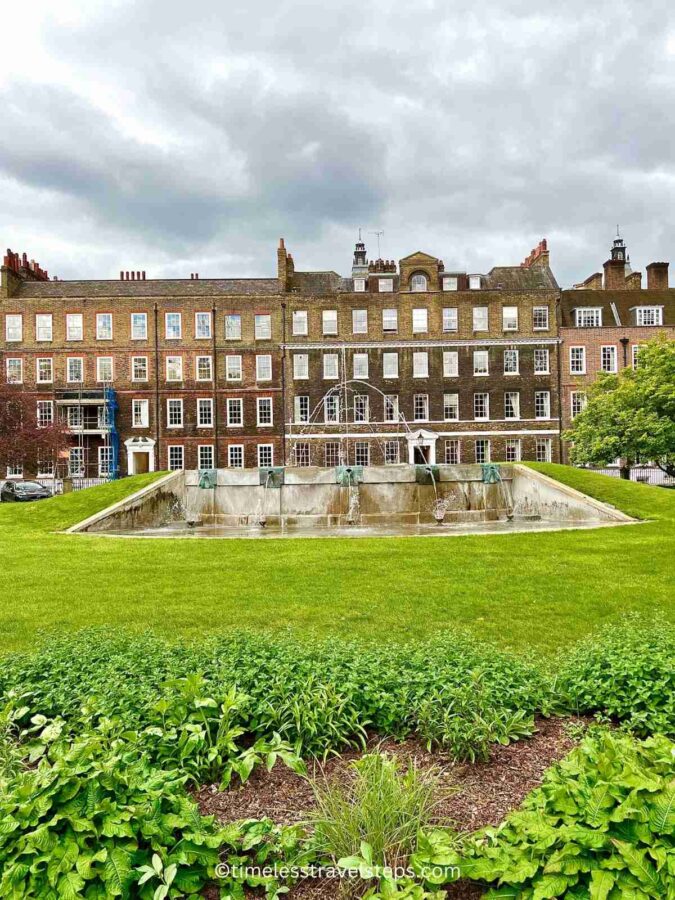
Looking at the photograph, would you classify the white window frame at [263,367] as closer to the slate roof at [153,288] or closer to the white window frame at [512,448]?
the slate roof at [153,288]

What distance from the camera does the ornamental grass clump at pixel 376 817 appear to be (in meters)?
3.11

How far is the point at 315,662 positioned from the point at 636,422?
31998mm

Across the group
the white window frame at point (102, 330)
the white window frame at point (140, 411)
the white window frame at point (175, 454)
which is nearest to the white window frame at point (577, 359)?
the white window frame at point (175, 454)

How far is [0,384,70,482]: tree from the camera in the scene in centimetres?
3978

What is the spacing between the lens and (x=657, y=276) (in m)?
51.5

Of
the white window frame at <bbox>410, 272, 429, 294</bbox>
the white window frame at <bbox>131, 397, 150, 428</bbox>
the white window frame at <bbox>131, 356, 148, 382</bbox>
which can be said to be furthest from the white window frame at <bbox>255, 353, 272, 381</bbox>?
the white window frame at <bbox>410, 272, 429, 294</bbox>

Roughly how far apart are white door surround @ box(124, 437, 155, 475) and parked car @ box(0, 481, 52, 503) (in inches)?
315

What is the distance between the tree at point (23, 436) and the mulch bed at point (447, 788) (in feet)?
132

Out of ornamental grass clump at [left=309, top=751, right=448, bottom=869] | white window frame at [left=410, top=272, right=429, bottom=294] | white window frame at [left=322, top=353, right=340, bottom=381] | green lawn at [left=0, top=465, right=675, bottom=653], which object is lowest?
green lawn at [left=0, top=465, right=675, bottom=653]

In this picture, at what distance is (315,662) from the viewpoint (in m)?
5.33

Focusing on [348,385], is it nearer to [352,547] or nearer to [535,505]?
[535,505]

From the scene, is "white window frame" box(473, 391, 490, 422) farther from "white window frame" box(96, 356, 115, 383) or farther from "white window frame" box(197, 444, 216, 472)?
"white window frame" box(96, 356, 115, 383)

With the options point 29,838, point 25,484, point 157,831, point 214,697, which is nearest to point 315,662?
point 214,697

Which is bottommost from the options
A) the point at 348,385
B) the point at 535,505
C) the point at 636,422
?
the point at 535,505
